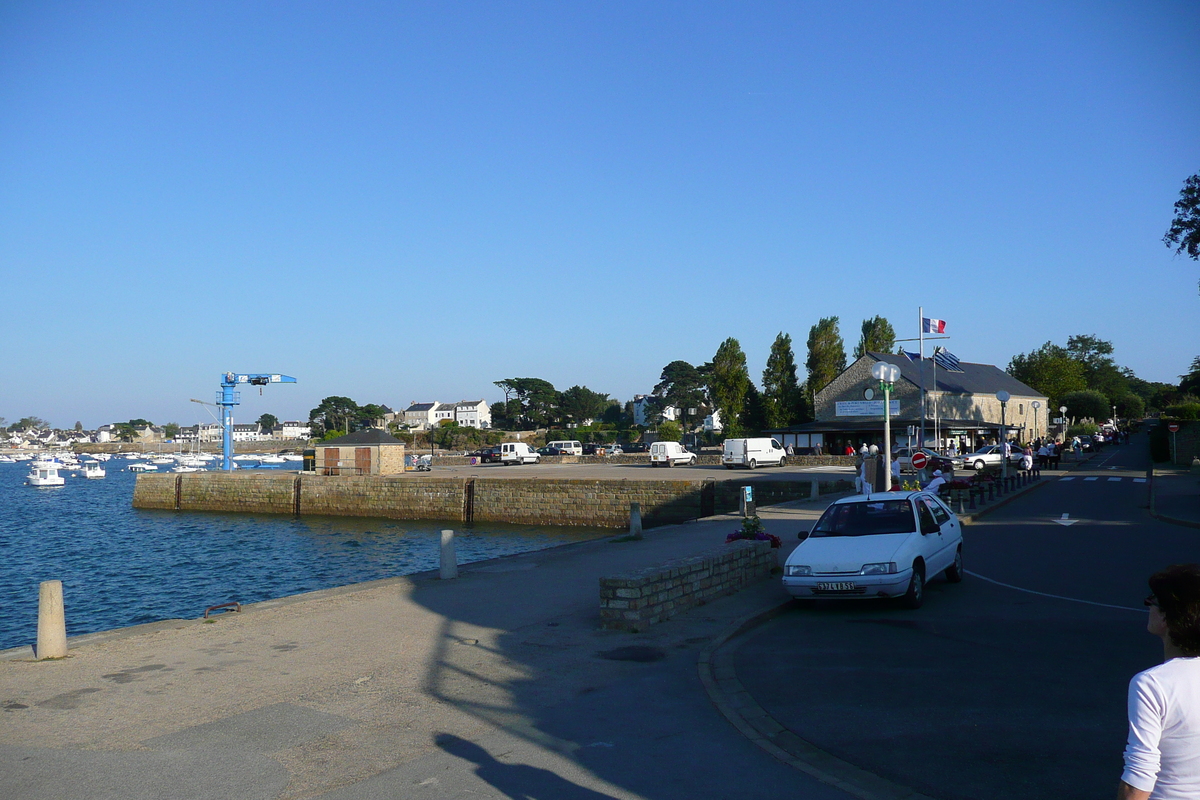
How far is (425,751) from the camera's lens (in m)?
6.23

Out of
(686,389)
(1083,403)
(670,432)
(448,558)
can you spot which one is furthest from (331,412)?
(448,558)

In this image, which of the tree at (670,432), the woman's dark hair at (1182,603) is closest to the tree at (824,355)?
the tree at (670,432)

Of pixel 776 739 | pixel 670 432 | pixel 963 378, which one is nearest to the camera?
pixel 776 739

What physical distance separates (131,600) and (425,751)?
67.2ft

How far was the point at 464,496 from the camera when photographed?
43.7 meters

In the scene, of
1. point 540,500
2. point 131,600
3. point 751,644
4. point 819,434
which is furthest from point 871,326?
point 751,644

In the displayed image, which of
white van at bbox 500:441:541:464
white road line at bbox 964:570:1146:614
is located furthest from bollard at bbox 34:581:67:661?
white van at bbox 500:441:541:464

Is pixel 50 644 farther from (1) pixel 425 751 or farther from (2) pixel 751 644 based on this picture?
(2) pixel 751 644

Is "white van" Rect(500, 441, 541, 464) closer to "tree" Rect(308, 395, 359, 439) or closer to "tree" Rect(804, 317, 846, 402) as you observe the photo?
"tree" Rect(804, 317, 846, 402)

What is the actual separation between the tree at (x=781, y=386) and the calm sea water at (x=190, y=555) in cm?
4002

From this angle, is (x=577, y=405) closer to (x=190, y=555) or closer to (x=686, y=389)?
(x=686, y=389)

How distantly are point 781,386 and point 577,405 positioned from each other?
70967 millimetres

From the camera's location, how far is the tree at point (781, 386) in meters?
75.4

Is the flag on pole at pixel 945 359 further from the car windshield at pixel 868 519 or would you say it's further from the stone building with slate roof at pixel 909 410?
the car windshield at pixel 868 519
